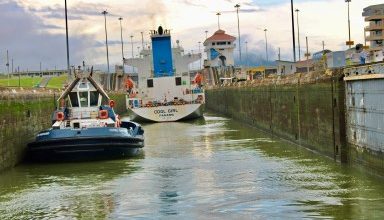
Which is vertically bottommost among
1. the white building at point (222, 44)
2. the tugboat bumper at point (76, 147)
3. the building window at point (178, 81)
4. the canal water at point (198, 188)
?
the canal water at point (198, 188)

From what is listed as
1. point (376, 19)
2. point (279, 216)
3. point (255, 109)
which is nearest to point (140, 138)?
point (279, 216)

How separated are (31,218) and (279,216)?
581 centimetres

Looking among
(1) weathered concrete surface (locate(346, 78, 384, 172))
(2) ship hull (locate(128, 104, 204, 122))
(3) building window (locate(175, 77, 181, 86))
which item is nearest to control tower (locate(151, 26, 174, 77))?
(3) building window (locate(175, 77, 181, 86))

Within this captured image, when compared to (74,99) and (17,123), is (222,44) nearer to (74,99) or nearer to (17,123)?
(74,99)

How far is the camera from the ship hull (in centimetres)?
5384

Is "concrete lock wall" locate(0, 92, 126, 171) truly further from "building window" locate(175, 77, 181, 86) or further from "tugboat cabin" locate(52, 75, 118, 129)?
"building window" locate(175, 77, 181, 86)

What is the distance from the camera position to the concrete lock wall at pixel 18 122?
926 inches

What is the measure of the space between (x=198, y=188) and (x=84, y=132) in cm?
852

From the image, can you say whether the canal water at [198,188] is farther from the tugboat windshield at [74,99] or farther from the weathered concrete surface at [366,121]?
the tugboat windshield at [74,99]

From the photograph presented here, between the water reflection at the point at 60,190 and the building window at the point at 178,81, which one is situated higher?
the building window at the point at 178,81

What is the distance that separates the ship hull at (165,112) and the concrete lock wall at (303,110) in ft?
15.1

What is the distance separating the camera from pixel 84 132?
2586cm

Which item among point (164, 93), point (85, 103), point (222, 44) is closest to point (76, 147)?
point (85, 103)

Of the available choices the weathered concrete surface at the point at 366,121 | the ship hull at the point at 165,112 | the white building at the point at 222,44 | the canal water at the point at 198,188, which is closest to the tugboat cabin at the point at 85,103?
the canal water at the point at 198,188
